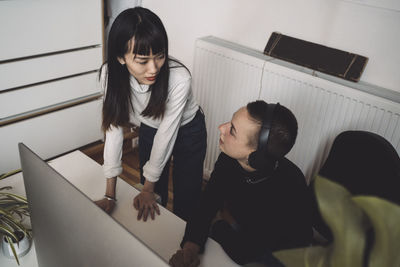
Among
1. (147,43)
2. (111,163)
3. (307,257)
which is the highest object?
(147,43)

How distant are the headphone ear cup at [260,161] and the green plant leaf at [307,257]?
2.07 ft

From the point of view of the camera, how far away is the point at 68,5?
2.13 metres

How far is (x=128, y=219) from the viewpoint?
1.11 m

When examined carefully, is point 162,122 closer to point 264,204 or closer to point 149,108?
point 149,108

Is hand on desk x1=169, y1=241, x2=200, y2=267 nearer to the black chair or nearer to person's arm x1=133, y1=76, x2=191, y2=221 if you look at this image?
person's arm x1=133, y1=76, x2=191, y2=221

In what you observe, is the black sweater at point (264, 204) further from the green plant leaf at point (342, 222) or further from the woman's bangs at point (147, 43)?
the green plant leaf at point (342, 222)

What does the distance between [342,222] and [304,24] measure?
1660 mm

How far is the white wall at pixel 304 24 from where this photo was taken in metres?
1.63

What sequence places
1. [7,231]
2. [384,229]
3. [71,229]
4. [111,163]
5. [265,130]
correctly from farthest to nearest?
[111,163] → [265,130] → [7,231] → [71,229] → [384,229]

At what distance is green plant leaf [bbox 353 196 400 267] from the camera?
1.10 feet

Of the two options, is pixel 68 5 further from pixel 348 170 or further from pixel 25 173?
pixel 348 170

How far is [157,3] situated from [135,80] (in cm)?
131

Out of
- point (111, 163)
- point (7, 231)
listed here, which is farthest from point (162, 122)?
point (7, 231)

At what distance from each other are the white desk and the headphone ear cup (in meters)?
0.27
